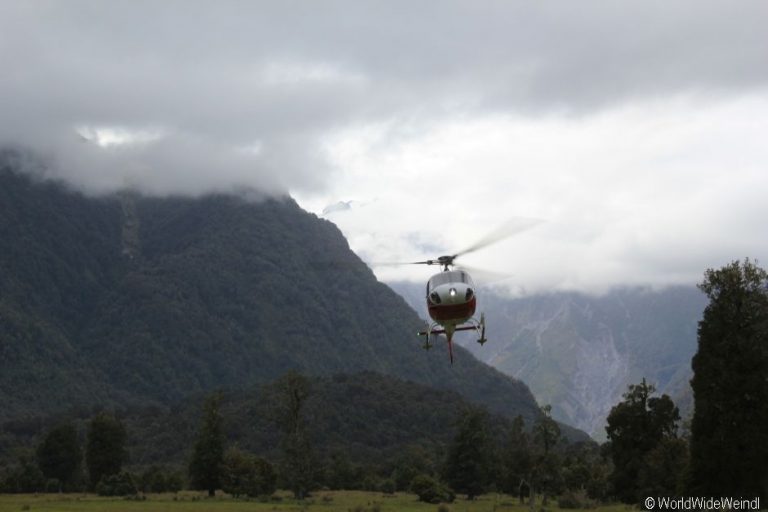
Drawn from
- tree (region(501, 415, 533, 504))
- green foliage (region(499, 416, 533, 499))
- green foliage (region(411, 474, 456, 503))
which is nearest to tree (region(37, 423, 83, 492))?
green foliage (region(411, 474, 456, 503))

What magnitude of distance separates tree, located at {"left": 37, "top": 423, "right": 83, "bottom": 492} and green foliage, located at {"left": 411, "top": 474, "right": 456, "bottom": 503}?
4189 centimetres

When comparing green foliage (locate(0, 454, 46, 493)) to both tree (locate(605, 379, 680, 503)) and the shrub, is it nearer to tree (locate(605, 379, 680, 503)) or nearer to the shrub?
the shrub

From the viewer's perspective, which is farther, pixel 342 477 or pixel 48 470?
pixel 342 477

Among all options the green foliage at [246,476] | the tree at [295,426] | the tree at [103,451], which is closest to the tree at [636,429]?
the tree at [295,426]

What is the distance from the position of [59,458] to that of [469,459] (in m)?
47.9

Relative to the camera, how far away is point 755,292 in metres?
41.9

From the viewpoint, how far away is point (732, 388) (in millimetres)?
40719

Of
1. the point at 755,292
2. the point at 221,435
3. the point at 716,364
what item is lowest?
the point at 221,435

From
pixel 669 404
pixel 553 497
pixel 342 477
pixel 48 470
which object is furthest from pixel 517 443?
pixel 48 470

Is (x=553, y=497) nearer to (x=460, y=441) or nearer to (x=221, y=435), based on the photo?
(x=460, y=441)

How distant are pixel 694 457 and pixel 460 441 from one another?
5271 cm

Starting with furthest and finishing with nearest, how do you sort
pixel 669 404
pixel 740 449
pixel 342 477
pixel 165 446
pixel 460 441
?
pixel 165 446, pixel 342 477, pixel 460 441, pixel 669 404, pixel 740 449

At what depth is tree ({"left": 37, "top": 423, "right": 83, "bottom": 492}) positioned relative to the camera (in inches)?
3762

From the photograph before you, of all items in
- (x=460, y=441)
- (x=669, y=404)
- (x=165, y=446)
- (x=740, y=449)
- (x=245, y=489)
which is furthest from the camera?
(x=165, y=446)
